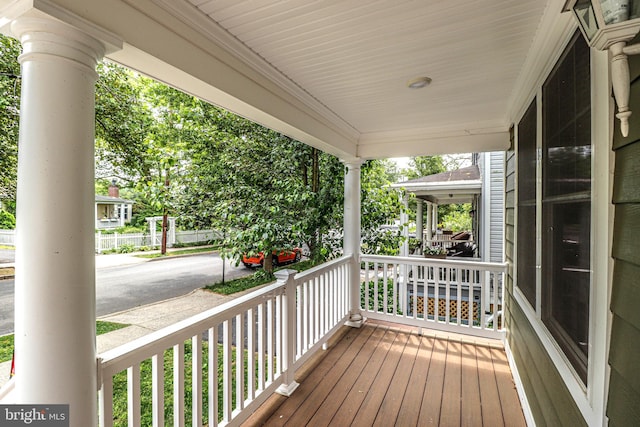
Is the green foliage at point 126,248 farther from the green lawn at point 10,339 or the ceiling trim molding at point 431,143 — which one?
the ceiling trim molding at point 431,143

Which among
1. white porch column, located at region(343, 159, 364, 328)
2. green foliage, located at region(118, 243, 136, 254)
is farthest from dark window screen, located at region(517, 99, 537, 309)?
green foliage, located at region(118, 243, 136, 254)

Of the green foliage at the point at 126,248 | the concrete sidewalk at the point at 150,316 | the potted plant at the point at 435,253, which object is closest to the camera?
the concrete sidewalk at the point at 150,316

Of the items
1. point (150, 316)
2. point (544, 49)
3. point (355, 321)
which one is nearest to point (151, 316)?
point (150, 316)

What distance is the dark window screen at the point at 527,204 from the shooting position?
6.61ft

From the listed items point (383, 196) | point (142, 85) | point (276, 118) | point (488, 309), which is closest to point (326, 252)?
point (383, 196)

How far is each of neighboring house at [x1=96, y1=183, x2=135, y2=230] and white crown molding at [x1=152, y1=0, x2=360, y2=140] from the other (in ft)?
47.8

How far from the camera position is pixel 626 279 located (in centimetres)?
84

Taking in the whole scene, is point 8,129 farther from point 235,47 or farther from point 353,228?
point 353,228

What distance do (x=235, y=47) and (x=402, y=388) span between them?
113 inches

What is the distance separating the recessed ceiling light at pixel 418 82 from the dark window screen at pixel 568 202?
2.46 ft

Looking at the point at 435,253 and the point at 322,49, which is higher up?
the point at 322,49

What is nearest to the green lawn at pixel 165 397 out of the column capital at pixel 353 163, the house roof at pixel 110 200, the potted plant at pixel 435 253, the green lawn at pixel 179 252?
the column capital at pixel 353 163

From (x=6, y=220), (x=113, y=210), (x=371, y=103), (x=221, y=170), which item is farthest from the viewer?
(x=113, y=210)

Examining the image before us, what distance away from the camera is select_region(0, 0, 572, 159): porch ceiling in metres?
1.38
